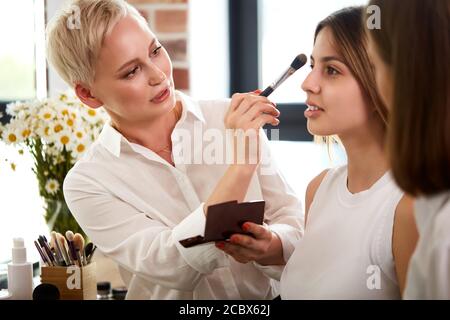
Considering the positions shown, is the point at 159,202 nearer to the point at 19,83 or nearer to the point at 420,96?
the point at 19,83

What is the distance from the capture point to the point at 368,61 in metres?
0.86

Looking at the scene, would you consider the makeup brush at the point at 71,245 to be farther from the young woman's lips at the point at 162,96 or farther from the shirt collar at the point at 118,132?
the young woman's lips at the point at 162,96

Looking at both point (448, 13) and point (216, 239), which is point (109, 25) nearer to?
point (216, 239)

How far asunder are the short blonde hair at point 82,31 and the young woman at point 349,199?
311 millimetres

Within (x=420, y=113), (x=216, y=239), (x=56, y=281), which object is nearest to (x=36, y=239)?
(x=56, y=281)

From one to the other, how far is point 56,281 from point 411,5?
0.76 metres

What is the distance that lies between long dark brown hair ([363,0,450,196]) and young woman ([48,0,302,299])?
1.28 feet

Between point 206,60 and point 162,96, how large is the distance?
1.05 feet

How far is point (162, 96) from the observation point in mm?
998

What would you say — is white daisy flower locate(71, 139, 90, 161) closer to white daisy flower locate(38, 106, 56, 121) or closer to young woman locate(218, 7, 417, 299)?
white daisy flower locate(38, 106, 56, 121)

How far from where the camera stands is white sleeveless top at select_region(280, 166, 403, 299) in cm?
81

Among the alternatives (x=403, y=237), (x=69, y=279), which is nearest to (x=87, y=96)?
(x=69, y=279)

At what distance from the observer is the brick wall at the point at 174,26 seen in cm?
129

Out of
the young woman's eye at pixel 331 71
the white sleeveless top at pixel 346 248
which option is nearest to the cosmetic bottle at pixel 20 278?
the white sleeveless top at pixel 346 248
